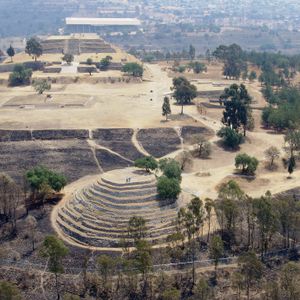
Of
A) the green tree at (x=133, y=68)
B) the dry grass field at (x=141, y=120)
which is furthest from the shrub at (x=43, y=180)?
the green tree at (x=133, y=68)

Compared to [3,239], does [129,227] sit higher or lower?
higher

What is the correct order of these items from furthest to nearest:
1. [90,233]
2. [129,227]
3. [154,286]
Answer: [90,233] → [129,227] → [154,286]

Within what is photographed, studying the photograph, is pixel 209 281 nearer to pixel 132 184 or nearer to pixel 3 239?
pixel 132 184

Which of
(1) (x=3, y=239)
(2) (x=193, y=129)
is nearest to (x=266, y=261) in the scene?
(1) (x=3, y=239)

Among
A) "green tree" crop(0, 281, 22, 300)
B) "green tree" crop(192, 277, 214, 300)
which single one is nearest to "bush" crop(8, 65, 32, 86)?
"green tree" crop(0, 281, 22, 300)

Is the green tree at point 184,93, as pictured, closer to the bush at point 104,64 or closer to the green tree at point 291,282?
the bush at point 104,64

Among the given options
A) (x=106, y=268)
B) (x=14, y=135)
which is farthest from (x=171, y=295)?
(x=14, y=135)
